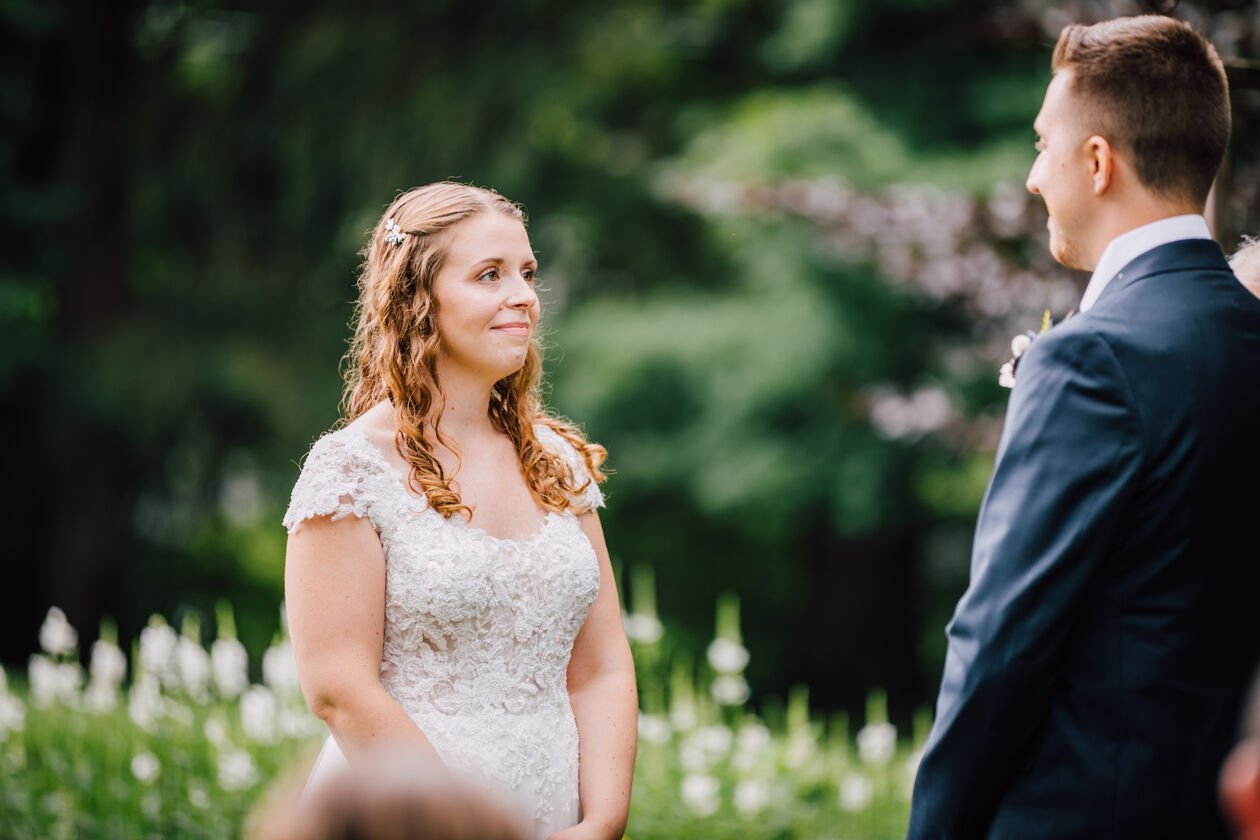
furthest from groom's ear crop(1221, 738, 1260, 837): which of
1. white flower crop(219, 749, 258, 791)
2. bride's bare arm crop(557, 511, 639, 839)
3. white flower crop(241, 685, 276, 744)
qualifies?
white flower crop(241, 685, 276, 744)

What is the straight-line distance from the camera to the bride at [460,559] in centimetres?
270

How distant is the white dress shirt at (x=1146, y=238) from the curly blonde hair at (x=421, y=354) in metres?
1.31

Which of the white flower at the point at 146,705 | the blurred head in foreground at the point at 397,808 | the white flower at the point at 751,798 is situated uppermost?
the blurred head in foreground at the point at 397,808

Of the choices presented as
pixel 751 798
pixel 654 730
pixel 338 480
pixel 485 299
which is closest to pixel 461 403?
pixel 485 299

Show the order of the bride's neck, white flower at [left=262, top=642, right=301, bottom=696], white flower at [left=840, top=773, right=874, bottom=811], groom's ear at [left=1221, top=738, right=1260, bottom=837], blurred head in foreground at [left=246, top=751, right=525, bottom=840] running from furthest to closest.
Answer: white flower at [left=262, top=642, right=301, bottom=696], white flower at [left=840, top=773, right=874, bottom=811], the bride's neck, blurred head in foreground at [left=246, top=751, right=525, bottom=840], groom's ear at [left=1221, top=738, right=1260, bottom=837]

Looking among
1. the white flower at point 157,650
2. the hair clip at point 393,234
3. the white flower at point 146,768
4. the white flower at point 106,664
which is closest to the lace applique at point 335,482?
the hair clip at point 393,234

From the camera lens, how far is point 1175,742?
7.16 ft

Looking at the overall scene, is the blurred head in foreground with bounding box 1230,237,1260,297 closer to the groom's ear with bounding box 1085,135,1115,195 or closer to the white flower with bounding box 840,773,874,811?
the groom's ear with bounding box 1085,135,1115,195

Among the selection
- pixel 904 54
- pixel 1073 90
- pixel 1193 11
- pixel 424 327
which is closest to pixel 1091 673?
pixel 1073 90

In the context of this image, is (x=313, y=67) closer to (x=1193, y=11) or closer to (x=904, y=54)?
(x=904, y=54)

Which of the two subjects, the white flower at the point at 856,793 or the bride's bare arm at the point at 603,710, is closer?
the bride's bare arm at the point at 603,710

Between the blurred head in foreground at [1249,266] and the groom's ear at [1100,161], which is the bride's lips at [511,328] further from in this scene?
the blurred head in foreground at [1249,266]

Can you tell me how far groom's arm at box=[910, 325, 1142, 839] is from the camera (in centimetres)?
217

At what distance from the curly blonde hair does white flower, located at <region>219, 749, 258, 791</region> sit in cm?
258
